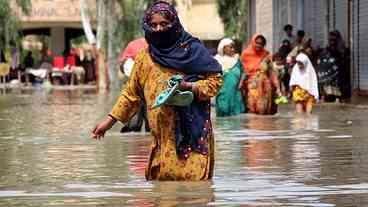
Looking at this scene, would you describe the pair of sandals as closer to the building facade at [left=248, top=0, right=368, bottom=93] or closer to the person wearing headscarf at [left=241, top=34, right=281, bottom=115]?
the person wearing headscarf at [left=241, top=34, right=281, bottom=115]

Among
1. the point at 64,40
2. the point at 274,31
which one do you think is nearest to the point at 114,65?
the point at 274,31

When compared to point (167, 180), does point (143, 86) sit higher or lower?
higher

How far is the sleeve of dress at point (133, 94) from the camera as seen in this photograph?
9.48 meters

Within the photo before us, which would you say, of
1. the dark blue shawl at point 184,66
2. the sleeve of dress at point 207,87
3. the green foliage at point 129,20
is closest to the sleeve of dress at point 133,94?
the dark blue shawl at point 184,66

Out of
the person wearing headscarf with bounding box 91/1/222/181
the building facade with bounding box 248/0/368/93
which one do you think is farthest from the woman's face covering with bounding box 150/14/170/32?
the building facade with bounding box 248/0/368/93

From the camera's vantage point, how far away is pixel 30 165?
11805mm

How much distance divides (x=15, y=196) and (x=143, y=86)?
1.30m

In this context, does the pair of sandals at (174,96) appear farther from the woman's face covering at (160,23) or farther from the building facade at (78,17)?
the building facade at (78,17)

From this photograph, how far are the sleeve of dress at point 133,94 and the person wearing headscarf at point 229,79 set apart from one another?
1191 cm

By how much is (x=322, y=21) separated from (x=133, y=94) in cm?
2192

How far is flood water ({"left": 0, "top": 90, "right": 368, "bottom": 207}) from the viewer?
28.7 ft

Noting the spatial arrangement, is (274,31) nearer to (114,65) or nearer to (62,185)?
(114,65)

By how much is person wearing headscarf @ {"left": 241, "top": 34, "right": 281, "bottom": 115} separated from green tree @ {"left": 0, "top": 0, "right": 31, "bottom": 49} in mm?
30020

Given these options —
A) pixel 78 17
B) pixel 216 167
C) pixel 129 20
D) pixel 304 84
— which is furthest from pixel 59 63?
pixel 216 167
